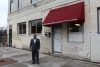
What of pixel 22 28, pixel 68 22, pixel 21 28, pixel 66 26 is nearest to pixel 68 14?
pixel 68 22

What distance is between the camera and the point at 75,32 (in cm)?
862

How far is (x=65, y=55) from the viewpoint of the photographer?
9.08m

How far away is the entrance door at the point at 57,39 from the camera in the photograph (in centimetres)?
976

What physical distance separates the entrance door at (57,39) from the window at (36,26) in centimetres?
221

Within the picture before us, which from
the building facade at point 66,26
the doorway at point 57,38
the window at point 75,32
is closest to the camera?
the building facade at point 66,26

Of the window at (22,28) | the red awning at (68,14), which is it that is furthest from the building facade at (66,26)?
the window at (22,28)

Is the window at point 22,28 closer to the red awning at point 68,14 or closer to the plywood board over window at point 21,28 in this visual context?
the plywood board over window at point 21,28

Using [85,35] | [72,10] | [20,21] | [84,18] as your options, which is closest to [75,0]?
[72,10]

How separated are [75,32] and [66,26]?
890 millimetres

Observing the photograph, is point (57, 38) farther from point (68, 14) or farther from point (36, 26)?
point (36, 26)

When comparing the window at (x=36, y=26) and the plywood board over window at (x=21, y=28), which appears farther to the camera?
the plywood board over window at (x=21, y=28)

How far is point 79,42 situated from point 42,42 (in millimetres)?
4058

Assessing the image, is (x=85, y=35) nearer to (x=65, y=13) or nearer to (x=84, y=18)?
(x=84, y=18)

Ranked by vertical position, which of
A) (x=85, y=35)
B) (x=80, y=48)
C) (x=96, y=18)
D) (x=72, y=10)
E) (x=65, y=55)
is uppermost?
(x=72, y=10)
